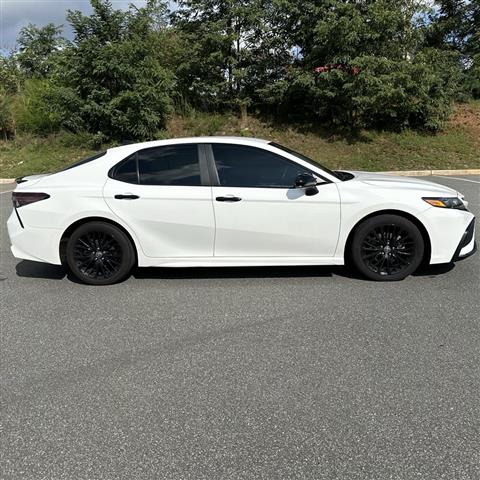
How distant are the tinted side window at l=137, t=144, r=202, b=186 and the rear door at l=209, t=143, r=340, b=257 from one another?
0.24 meters

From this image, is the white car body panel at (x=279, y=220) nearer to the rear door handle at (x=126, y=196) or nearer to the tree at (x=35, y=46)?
the rear door handle at (x=126, y=196)

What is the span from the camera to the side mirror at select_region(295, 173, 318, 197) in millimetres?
4688

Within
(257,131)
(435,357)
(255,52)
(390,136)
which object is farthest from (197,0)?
(435,357)

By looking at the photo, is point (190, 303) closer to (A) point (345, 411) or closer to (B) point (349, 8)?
(A) point (345, 411)

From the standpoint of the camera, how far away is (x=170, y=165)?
4930mm

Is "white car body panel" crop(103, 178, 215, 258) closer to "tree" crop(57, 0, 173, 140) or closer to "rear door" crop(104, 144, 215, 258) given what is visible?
"rear door" crop(104, 144, 215, 258)

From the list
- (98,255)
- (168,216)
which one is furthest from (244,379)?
(98,255)

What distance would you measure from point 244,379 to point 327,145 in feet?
48.4

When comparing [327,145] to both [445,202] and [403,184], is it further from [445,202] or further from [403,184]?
[445,202]

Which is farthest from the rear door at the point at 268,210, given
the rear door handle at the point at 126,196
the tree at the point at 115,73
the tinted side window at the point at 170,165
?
the tree at the point at 115,73

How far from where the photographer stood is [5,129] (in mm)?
18906

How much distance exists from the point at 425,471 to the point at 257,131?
16.2 metres

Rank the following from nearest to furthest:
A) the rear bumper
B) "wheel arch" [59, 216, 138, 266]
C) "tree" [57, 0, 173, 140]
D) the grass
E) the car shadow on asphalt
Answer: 1. the rear bumper
2. "wheel arch" [59, 216, 138, 266]
3. the car shadow on asphalt
4. "tree" [57, 0, 173, 140]
5. the grass

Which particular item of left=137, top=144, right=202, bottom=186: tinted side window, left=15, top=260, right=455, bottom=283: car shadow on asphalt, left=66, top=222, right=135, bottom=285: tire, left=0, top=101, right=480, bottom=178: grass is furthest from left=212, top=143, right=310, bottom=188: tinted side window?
left=0, top=101, right=480, bottom=178: grass
